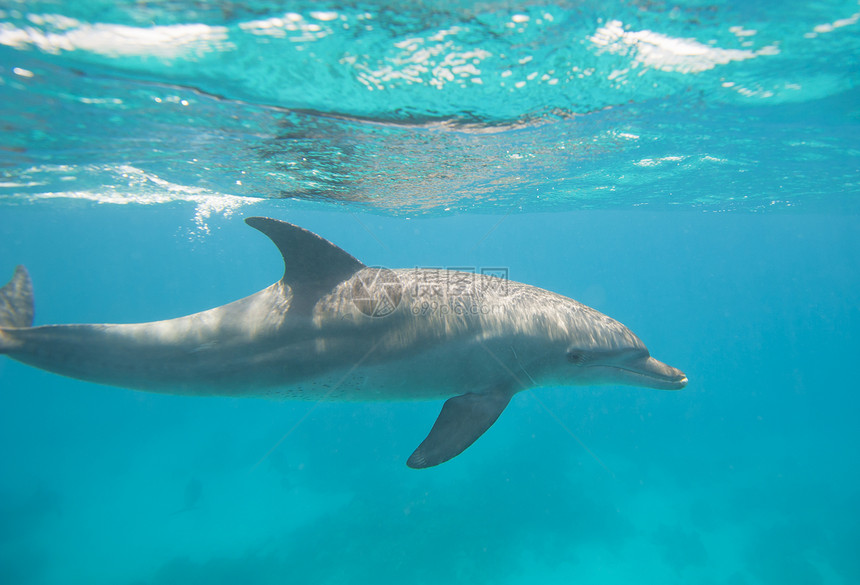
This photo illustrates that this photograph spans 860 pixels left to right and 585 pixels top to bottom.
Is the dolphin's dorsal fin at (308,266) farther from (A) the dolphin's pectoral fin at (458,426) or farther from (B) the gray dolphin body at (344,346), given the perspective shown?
(A) the dolphin's pectoral fin at (458,426)

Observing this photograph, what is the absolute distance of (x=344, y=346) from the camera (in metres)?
4.54

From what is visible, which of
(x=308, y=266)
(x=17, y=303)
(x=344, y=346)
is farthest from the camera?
(x=17, y=303)

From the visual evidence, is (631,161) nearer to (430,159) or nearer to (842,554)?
(430,159)

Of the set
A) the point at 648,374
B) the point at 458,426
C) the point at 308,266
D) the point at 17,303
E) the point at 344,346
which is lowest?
the point at 458,426

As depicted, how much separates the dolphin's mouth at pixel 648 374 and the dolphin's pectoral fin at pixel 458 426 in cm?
158

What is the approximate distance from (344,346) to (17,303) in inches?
190

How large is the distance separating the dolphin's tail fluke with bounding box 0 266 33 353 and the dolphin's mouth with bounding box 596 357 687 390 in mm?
7739

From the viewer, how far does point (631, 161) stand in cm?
1495

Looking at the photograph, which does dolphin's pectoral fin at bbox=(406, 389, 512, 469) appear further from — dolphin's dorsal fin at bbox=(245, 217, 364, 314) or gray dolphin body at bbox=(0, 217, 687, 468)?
dolphin's dorsal fin at bbox=(245, 217, 364, 314)

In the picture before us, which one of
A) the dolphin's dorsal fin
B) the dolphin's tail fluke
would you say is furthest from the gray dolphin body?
the dolphin's tail fluke

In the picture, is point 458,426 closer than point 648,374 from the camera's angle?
Yes

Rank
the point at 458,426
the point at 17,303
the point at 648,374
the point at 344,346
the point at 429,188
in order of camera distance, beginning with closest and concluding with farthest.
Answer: the point at 458,426 → the point at 344,346 → the point at 648,374 → the point at 17,303 → the point at 429,188

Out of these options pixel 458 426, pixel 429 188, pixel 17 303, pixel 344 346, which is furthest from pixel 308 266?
pixel 429 188

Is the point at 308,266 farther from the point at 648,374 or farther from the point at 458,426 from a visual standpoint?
the point at 648,374
